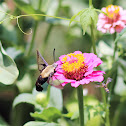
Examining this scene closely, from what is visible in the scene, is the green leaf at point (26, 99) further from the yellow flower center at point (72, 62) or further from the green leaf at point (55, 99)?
the yellow flower center at point (72, 62)

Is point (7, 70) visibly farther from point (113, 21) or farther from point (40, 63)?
point (113, 21)

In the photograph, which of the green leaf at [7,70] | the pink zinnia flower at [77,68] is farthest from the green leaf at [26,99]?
the pink zinnia flower at [77,68]

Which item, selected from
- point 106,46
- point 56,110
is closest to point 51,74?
point 56,110

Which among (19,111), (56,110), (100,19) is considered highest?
(100,19)

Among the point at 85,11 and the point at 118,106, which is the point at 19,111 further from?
the point at 85,11

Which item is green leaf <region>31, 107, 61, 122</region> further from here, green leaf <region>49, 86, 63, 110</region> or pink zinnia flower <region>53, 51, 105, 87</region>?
pink zinnia flower <region>53, 51, 105, 87</region>

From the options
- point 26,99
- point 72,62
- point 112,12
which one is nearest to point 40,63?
point 72,62
